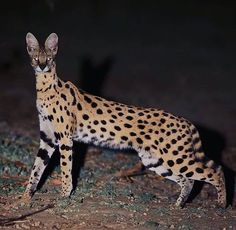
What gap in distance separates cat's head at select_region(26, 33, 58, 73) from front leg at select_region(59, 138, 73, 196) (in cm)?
94

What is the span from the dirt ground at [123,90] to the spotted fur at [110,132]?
0.43m

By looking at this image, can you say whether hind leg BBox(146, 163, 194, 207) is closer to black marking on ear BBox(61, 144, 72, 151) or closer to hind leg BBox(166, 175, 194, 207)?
hind leg BBox(166, 175, 194, 207)

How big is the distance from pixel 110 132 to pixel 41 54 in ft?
4.43

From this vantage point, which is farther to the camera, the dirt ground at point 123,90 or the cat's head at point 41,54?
the cat's head at point 41,54

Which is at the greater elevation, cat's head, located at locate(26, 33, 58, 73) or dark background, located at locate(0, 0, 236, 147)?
cat's head, located at locate(26, 33, 58, 73)

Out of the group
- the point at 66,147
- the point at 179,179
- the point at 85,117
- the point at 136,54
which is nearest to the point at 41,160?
the point at 66,147

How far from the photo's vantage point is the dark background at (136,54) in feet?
45.6

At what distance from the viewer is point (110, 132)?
7910 millimetres

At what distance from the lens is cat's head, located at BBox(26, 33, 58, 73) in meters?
7.46

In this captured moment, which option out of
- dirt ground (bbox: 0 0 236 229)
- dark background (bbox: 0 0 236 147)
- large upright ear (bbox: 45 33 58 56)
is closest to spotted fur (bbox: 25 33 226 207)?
A: large upright ear (bbox: 45 33 58 56)

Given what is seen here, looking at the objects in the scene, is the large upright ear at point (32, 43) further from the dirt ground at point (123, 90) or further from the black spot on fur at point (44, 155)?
the dirt ground at point (123, 90)

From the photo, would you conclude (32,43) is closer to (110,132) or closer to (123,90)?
(110,132)

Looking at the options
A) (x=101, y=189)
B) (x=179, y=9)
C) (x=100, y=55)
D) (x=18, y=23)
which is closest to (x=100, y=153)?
(x=101, y=189)

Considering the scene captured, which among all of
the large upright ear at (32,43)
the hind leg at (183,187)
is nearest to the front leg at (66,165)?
the large upright ear at (32,43)
